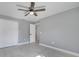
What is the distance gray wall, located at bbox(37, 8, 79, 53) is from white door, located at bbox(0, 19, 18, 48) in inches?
89.9

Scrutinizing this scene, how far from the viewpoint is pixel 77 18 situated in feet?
11.2

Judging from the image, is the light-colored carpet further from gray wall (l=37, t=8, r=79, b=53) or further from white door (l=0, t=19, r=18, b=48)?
white door (l=0, t=19, r=18, b=48)

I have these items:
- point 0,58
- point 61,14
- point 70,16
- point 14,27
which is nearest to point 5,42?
point 14,27

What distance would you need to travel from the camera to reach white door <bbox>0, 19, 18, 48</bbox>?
4.59 metres

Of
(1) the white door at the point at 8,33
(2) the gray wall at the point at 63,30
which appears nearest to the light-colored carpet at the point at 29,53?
(2) the gray wall at the point at 63,30

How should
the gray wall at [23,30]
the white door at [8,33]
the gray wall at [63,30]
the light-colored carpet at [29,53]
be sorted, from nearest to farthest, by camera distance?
the light-colored carpet at [29,53]
the gray wall at [63,30]
the white door at [8,33]
the gray wall at [23,30]

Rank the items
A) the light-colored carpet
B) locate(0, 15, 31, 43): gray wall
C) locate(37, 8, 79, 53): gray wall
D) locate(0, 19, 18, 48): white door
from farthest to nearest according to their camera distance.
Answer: locate(0, 15, 31, 43): gray wall < locate(0, 19, 18, 48): white door < locate(37, 8, 79, 53): gray wall < the light-colored carpet

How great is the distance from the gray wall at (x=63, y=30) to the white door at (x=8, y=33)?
7.49 feet

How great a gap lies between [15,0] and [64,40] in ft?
10.8

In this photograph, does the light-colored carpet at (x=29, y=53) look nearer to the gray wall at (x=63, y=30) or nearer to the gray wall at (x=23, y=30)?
the gray wall at (x=63, y=30)

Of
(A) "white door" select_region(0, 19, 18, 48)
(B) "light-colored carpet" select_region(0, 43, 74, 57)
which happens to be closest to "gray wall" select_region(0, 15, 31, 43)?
(A) "white door" select_region(0, 19, 18, 48)

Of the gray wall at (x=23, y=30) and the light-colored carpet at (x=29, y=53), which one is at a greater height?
the gray wall at (x=23, y=30)

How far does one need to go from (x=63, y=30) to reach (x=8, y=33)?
3.81 meters

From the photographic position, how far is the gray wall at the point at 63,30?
3471 mm
